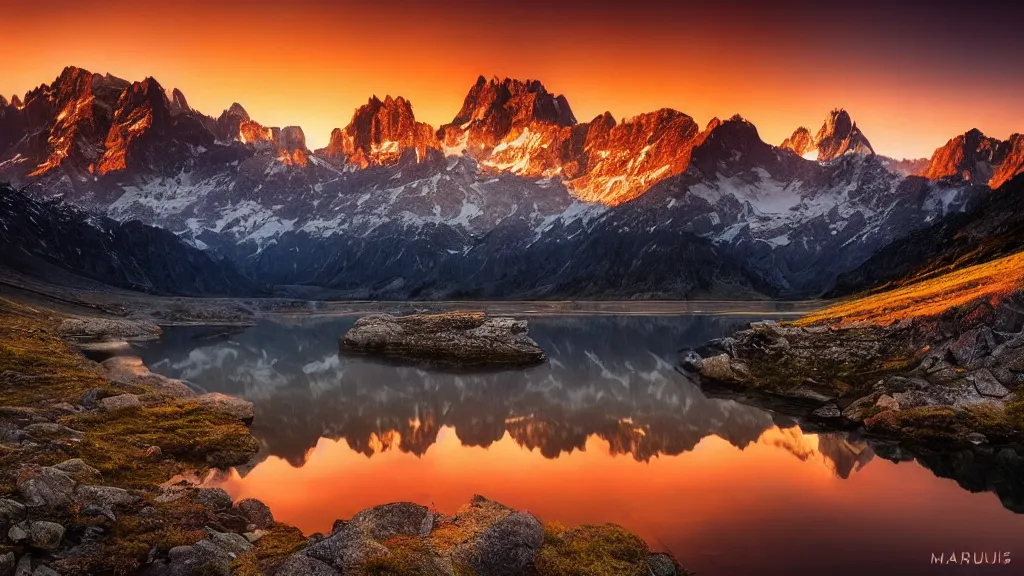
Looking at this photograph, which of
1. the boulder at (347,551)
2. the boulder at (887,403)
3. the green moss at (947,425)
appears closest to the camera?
the boulder at (347,551)

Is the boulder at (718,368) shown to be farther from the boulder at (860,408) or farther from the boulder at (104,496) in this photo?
the boulder at (104,496)

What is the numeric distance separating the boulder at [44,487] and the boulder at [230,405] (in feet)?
74.6

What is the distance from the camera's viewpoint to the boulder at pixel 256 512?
25125 mm

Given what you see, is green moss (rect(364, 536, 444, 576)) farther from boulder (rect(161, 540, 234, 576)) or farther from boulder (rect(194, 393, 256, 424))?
boulder (rect(194, 393, 256, 424))

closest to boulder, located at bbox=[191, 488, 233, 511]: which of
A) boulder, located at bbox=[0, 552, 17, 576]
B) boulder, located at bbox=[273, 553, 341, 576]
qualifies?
boulder, located at bbox=[0, 552, 17, 576]

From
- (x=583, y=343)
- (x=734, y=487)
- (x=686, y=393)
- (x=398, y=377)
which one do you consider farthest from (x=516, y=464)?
(x=583, y=343)

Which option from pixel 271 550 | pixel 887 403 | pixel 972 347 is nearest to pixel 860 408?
pixel 887 403

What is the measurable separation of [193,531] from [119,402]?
85.6ft

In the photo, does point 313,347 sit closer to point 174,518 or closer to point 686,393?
point 686,393

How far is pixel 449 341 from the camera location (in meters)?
88.9

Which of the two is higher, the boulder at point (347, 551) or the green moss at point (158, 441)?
the boulder at point (347, 551)

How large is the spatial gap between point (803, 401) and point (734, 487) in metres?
26.5

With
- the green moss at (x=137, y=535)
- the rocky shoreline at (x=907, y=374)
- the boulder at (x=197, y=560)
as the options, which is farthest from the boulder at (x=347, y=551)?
the rocky shoreline at (x=907, y=374)

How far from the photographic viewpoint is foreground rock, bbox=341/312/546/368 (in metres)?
84.2
